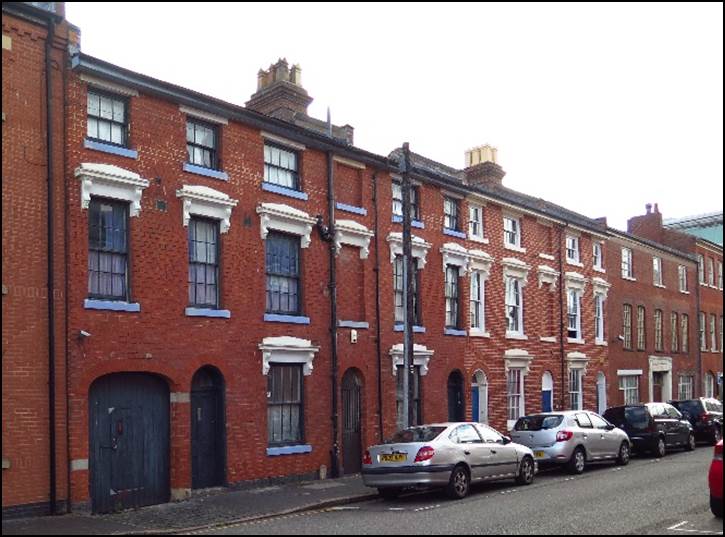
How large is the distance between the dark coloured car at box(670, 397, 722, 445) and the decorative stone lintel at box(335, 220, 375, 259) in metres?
15.1

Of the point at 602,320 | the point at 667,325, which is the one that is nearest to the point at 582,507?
the point at 602,320

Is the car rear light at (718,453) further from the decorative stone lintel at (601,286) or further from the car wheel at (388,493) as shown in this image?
the decorative stone lintel at (601,286)

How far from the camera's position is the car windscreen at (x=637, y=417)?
82.1 feet

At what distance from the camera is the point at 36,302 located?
14.5 meters

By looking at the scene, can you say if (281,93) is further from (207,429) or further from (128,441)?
(128,441)

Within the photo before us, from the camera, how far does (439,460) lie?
16.1m

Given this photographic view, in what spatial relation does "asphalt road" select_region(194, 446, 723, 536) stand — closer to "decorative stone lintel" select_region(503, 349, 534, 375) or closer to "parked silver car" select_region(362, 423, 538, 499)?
"parked silver car" select_region(362, 423, 538, 499)

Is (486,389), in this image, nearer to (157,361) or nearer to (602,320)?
(602,320)

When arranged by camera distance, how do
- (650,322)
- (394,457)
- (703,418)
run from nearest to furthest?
(394,457), (703,418), (650,322)

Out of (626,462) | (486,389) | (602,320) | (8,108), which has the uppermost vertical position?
(8,108)

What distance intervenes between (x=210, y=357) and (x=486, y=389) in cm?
1100

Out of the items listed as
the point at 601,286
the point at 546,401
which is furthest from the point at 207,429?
the point at 601,286

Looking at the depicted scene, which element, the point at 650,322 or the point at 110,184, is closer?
the point at 110,184

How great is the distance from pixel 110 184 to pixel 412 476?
795 centimetres
